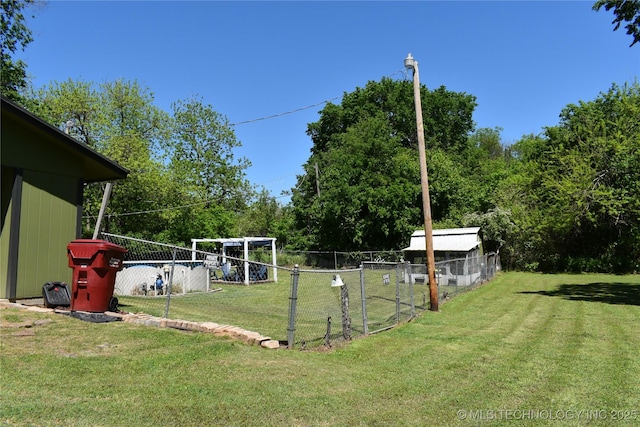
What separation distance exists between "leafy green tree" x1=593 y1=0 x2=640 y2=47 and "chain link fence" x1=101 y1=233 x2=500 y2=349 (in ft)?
32.8

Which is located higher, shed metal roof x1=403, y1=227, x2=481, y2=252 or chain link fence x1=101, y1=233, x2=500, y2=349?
shed metal roof x1=403, y1=227, x2=481, y2=252

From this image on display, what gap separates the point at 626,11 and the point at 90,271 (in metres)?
16.8

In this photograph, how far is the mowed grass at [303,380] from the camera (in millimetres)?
3963

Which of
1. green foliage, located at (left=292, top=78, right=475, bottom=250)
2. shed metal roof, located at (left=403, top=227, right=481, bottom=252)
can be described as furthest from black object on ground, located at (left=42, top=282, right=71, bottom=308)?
green foliage, located at (left=292, top=78, right=475, bottom=250)

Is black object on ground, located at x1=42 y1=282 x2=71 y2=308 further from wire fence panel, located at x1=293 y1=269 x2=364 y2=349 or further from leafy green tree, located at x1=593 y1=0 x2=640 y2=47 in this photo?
leafy green tree, located at x1=593 y1=0 x2=640 y2=47

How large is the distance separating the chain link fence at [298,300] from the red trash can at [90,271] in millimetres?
1155

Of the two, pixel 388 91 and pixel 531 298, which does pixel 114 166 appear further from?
pixel 388 91

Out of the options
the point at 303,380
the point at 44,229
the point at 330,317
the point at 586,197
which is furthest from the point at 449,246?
the point at 303,380

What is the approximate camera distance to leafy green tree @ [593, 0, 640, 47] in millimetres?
14219

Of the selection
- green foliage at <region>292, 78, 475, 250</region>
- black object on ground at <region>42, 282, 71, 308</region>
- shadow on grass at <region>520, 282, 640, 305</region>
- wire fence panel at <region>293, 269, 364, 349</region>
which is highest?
green foliage at <region>292, 78, 475, 250</region>

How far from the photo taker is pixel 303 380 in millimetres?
5215

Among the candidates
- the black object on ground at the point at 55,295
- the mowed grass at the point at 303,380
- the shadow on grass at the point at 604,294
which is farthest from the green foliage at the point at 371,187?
the black object on ground at the point at 55,295

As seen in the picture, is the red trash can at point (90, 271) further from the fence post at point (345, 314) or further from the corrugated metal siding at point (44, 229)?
the fence post at point (345, 314)

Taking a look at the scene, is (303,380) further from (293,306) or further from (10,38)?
(10,38)
